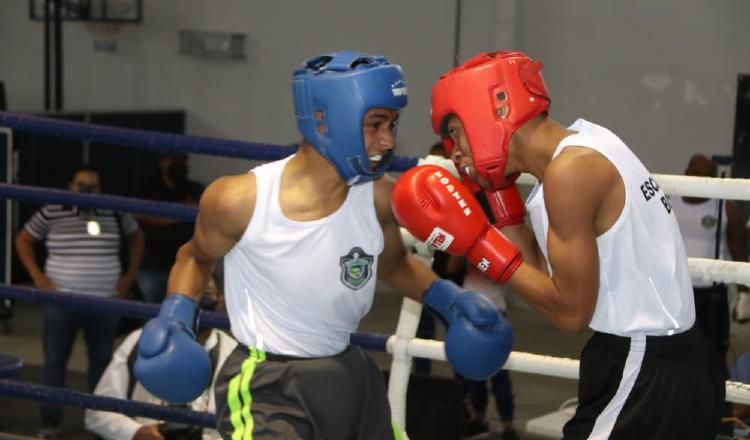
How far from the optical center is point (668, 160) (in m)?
8.60

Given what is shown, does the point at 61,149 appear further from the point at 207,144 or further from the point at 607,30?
the point at 207,144

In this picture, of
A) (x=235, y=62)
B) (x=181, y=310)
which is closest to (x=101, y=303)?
(x=181, y=310)

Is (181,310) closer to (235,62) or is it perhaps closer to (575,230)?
(575,230)

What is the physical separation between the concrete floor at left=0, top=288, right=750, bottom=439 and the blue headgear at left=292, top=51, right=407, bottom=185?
130 inches

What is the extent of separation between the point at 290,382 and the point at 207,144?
1046 millimetres

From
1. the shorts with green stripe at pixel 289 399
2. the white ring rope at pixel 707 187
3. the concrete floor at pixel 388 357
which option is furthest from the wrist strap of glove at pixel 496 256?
the concrete floor at pixel 388 357

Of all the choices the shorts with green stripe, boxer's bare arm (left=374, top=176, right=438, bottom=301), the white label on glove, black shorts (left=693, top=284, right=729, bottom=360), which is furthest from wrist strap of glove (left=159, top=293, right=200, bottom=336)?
black shorts (left=693, top=284, right=729, bottom=360)

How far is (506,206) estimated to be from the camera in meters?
2.79

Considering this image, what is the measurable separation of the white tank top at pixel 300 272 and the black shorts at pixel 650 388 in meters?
0.53

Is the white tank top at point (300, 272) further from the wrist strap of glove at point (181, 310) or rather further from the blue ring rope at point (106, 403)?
the blue ring rope at point (106, 403)

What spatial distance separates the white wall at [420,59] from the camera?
8531mm

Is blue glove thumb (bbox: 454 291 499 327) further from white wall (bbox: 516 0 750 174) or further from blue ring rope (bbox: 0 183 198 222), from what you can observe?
white wall (bbox: 516 0 750 174)

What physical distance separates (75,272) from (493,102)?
3.56 meters

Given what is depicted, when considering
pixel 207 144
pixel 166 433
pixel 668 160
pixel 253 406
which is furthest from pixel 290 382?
pixel 668 160
